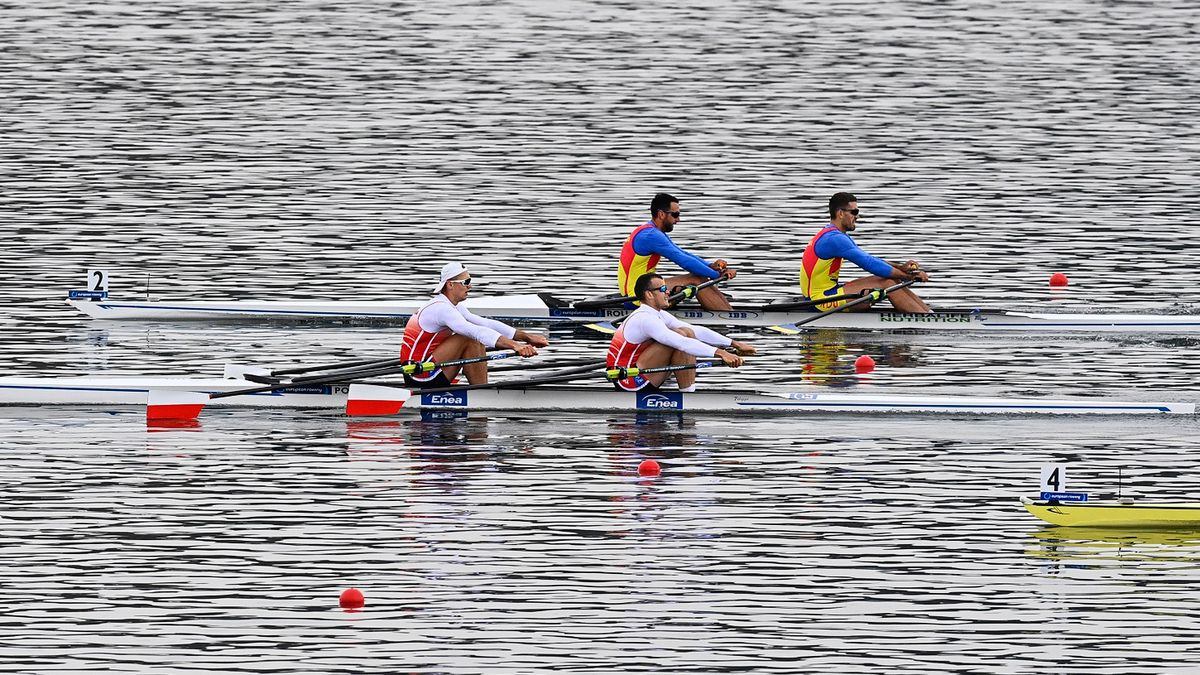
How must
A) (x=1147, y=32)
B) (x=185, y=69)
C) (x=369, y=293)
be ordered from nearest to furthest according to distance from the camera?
1. (x=369, y=293)
2. (x=185, y=69)
3. (x=1147, y=32)

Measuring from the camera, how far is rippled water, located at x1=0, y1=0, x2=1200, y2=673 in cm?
1528

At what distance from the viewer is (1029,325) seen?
26891 mm

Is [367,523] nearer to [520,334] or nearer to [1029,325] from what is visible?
[520,334]

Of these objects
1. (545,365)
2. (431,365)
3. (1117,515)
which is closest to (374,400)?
(431,365)

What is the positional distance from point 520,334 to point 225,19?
136 feet

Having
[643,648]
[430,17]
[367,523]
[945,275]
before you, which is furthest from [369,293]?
[430,17]

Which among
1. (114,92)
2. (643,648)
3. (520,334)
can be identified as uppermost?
(114,92)

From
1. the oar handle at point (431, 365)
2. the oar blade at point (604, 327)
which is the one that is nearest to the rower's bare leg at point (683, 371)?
the oar handle at point (431, 365)

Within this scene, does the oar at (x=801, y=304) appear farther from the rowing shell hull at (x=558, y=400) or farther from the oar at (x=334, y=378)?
the oar at (x=334, y=378)

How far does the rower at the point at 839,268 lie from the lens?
27.0m

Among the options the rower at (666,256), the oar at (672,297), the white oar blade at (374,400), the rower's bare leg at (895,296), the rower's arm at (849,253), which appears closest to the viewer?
the white oar blade at (374,400)

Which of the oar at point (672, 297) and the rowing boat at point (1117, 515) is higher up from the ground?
the oar at point (672, 297)

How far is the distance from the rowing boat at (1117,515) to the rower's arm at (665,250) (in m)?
10.4

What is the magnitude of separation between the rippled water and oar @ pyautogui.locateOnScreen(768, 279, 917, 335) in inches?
12.3
